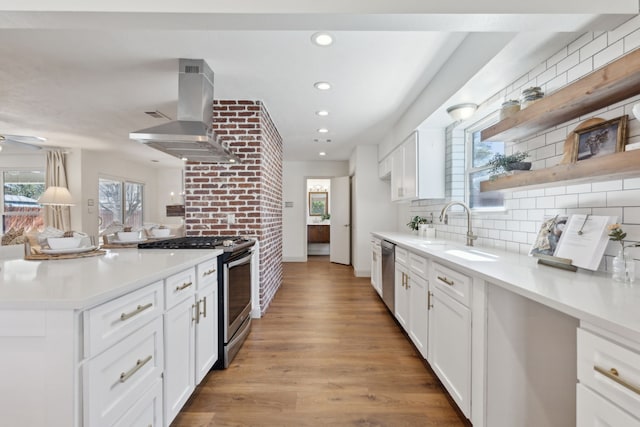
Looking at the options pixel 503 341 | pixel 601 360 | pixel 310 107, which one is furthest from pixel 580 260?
pixel 310 107

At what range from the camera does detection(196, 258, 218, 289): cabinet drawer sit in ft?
5.82

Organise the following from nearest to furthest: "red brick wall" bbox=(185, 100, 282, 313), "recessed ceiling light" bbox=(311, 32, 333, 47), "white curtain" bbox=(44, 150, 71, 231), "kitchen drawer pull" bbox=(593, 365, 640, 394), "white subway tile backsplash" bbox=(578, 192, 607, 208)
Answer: "kitchen drawer pull" bbox=(593, 365, 640, 394) → "white subway tile backsplash" bbox=(578, 192, 607, 208) → "recessed ceiling light" bbox=(311, 32, 333, 47) → "red brick wall" bbox=(185, 100, 282, 313) → "white curtain" bbox=(44, 150, 71, 231)

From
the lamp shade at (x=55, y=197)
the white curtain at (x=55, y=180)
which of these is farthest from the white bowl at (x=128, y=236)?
the white curtain at (x=55, y=180)

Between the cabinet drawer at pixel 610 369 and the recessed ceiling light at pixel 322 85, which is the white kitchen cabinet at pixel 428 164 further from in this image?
the cabinet drawer at pixel 610 369

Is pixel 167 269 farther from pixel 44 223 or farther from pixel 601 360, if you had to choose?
pixel 44 223

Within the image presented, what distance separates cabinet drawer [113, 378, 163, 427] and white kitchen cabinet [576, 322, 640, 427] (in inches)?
62.9

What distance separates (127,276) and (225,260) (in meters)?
0.90

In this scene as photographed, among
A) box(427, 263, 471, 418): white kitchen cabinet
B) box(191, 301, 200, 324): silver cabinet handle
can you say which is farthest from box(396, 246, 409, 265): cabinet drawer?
box(191, 301, 200, 324): silver cabinet handle

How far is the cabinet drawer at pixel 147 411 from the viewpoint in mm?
1109

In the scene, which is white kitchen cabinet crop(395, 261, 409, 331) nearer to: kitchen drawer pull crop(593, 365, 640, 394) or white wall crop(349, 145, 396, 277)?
kitchen drawer pull crop(593, 365, 640, 394)

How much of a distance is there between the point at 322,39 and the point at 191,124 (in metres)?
1.22

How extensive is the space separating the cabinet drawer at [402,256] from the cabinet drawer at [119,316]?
6.35 feet

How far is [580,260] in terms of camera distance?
1289 millimetres

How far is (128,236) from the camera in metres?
2.27
